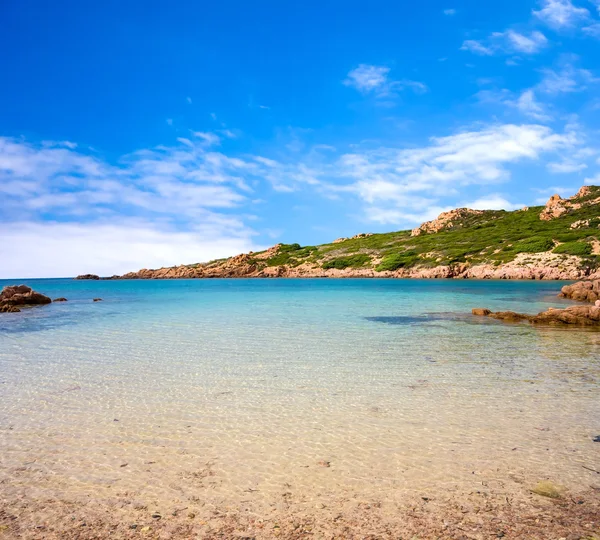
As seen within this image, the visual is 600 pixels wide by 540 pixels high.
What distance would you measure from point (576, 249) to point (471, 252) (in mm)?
28793

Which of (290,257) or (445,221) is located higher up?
(445,221)

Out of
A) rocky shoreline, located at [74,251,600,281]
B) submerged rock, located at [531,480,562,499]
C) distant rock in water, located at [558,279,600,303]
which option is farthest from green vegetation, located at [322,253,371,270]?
submerged rock, located at [531,480,562,499]

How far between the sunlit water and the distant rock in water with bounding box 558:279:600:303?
2431 centimetres

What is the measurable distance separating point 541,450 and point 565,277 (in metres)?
94.6

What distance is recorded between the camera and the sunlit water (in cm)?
612

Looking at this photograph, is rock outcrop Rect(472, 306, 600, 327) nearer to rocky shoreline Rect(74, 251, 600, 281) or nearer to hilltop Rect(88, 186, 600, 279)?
rocky shoreline Rect(74, 251, 600, 281)

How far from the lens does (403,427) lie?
Answer: 323 inches

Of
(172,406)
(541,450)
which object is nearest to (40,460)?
(172,406)

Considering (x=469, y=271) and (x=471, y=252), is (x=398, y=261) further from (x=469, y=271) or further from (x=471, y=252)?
(x=469, y=271)

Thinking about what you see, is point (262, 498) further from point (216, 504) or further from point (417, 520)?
point (417, 520)

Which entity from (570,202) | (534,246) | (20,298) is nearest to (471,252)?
(534,246)

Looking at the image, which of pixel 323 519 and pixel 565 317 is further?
pixel 565 317

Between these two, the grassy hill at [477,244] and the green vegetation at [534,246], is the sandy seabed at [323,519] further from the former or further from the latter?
the green vegetation at [534,246]

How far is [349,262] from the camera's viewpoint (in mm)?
150125
